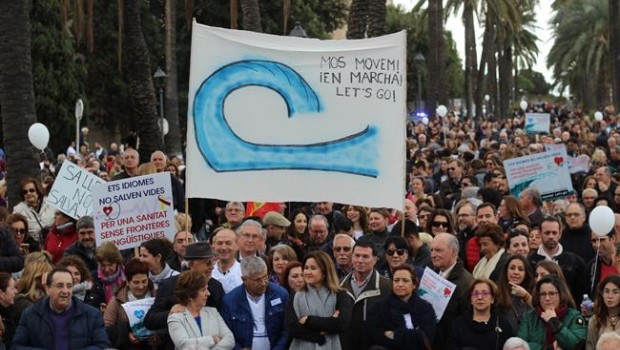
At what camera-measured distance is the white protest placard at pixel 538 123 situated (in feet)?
101

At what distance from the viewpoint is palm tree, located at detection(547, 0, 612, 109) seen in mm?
56375

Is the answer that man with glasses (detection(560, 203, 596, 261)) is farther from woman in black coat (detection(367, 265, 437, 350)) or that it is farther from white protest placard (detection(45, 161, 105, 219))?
white protest placard (detection(45, 161, 105, 219))

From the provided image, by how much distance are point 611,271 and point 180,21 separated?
125 ft

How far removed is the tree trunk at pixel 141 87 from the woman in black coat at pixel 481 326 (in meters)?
14.2

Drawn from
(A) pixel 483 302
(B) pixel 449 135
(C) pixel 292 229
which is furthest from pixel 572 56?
(A) pixel 483 302

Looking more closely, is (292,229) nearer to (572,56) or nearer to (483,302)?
(483,302)

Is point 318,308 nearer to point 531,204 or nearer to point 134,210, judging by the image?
point 134,210

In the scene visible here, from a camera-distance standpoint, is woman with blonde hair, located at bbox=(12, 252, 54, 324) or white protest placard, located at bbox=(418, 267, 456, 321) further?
woman with blonde hair, located at bbox=(12, 252, 54, 324)

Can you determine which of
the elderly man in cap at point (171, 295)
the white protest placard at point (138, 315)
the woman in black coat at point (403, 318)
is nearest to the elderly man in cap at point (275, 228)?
the elderly man in cap at point (171, 295)

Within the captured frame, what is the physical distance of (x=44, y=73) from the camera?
4153 centimetres

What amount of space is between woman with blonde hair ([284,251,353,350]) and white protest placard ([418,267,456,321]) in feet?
1.91

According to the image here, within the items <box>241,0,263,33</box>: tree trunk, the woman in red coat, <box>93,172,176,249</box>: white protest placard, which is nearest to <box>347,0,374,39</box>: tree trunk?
<box>241,0,263,33</box>: tree trunk

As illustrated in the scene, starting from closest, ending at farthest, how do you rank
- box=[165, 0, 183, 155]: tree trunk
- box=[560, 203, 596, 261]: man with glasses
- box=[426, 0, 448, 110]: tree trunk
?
box=[560, 203, 596, 261]: man with glasses
box=[165, 0, 183, 155]: tree trunk
box=[426, 0, 448, 110]: tree trunk

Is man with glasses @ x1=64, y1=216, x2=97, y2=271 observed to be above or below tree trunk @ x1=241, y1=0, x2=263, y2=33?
below
